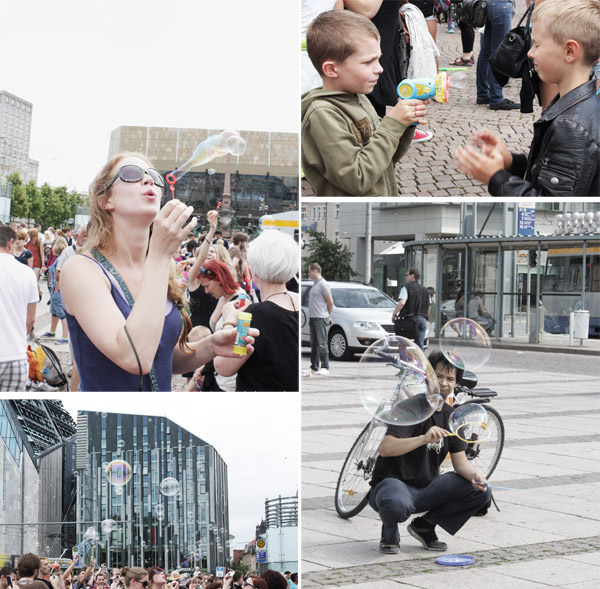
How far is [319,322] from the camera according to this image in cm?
904

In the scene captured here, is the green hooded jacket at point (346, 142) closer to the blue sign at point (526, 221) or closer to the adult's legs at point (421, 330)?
the blue sign at point (526, 221)

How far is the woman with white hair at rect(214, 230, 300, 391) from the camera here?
3.47 metres

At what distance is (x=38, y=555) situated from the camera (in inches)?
140

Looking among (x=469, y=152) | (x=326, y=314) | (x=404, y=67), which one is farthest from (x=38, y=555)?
(x=326, y=314)

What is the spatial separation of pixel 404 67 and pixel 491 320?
1.39m

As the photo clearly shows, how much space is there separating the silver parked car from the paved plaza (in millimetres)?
724

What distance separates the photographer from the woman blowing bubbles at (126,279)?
3232 millimetres

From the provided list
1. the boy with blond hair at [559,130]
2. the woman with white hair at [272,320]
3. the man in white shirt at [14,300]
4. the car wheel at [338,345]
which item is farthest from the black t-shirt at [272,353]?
the car wheel at [338,345]

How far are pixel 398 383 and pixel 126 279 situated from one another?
155 cm

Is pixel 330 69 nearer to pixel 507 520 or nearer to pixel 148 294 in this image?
pixel 148 294

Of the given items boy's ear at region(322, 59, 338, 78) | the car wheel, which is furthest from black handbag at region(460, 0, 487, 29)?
the car wheel

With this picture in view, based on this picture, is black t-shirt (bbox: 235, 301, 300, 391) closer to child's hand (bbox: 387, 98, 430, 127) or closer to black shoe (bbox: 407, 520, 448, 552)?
child's hand (bbox: 387, 98, 430, 127)

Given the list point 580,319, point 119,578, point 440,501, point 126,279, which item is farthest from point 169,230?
point 580,319

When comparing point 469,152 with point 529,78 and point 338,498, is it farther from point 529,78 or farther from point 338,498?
point 338,498
